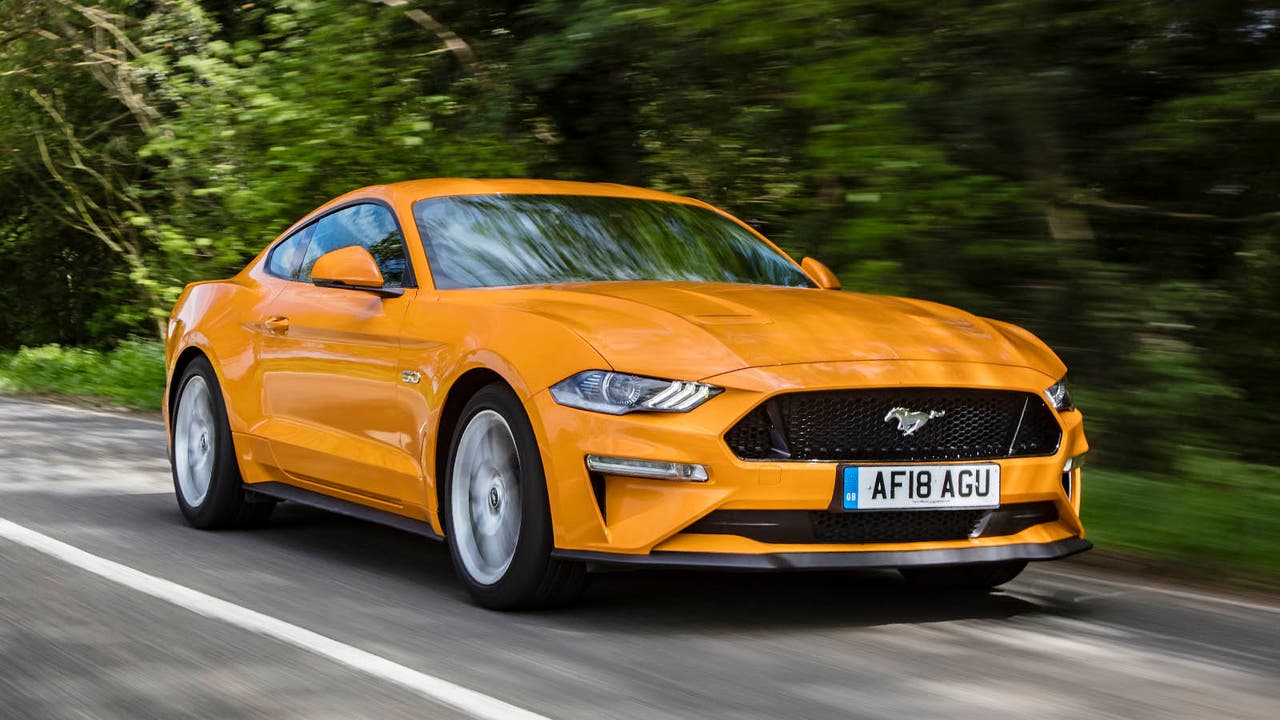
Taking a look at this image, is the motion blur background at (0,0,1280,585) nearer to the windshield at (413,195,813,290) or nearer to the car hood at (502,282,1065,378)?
the car hood at (502,282,1065,378)

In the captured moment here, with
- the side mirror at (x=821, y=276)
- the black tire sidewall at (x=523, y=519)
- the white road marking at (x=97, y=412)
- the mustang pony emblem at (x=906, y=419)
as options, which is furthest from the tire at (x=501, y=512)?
the white road marking at (x=97, y=412)

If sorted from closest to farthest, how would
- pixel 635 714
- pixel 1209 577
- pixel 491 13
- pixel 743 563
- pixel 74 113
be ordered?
pixel 635 714 → pixel 743 563 → pixel 1209 577 → pixel 491 13 → pixel 74 113

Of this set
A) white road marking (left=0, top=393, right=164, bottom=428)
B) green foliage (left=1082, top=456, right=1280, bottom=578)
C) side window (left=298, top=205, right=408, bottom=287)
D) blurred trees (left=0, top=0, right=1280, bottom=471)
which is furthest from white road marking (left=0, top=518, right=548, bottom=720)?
white road marking (left=0, top=393, right=164, bottom=428)

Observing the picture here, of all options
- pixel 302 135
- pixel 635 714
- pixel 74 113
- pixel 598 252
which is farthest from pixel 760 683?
pixel 74 113

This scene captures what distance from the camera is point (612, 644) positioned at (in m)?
4.88

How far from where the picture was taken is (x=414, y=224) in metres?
6.34

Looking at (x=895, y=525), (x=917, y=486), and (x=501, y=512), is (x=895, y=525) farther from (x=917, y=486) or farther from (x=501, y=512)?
(x=501, y=512)

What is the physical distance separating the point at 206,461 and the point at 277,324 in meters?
0.95

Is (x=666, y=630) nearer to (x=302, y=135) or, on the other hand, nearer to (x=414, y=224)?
(x=414, y=224)

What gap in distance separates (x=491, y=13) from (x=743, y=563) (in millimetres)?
8441

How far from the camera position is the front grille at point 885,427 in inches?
194

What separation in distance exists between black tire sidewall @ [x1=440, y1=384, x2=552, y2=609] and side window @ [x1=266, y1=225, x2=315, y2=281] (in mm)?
2068

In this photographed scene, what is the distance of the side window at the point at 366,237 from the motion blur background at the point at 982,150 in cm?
263

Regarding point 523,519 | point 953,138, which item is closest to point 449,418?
point 523,519
